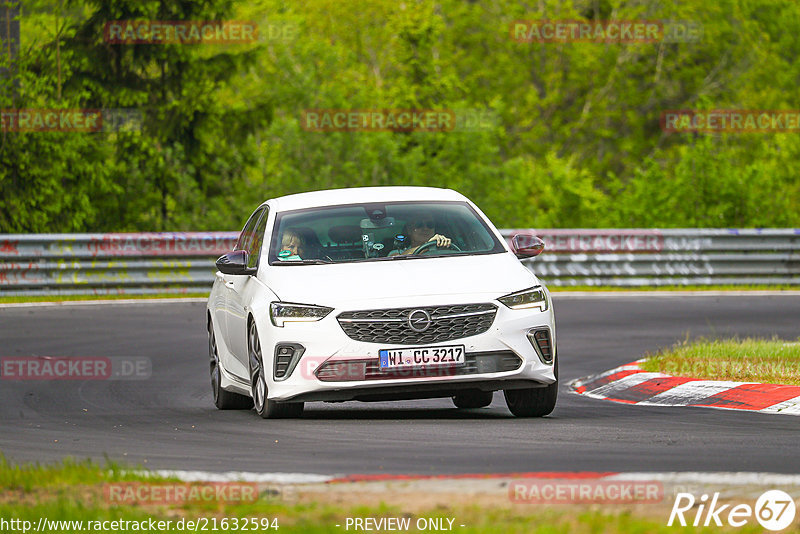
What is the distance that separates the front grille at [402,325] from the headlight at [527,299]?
259 millimetres

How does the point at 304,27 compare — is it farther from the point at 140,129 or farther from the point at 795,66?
the point at 140,129

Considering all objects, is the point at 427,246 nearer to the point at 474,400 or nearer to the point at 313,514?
the point at 474,400

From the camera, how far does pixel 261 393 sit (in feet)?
34.9

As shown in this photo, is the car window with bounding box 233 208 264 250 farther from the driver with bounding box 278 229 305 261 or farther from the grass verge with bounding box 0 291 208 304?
the grass verge with bounding box 0 291 208 304

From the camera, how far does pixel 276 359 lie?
33.5ft

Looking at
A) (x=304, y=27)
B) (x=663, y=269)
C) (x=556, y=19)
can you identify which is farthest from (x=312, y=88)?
(x=304, y=27)

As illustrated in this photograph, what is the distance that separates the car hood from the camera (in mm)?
10055

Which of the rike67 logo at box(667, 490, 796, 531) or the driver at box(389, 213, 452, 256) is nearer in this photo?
the rike67 logo at box(667, 490, 796, 531)

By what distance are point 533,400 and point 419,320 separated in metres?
1.19

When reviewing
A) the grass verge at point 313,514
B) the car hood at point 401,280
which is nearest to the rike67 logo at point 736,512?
the grass verge at point 313,514

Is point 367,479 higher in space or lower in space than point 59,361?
higher

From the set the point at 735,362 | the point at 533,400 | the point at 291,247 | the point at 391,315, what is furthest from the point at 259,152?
the point at 391,315

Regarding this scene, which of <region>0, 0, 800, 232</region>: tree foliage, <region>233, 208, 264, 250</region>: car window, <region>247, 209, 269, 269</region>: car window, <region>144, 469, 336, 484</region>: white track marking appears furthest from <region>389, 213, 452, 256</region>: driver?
<region>0, 0, 800, 232</region>: tree foliage

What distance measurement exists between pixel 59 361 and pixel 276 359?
633 centimetres
